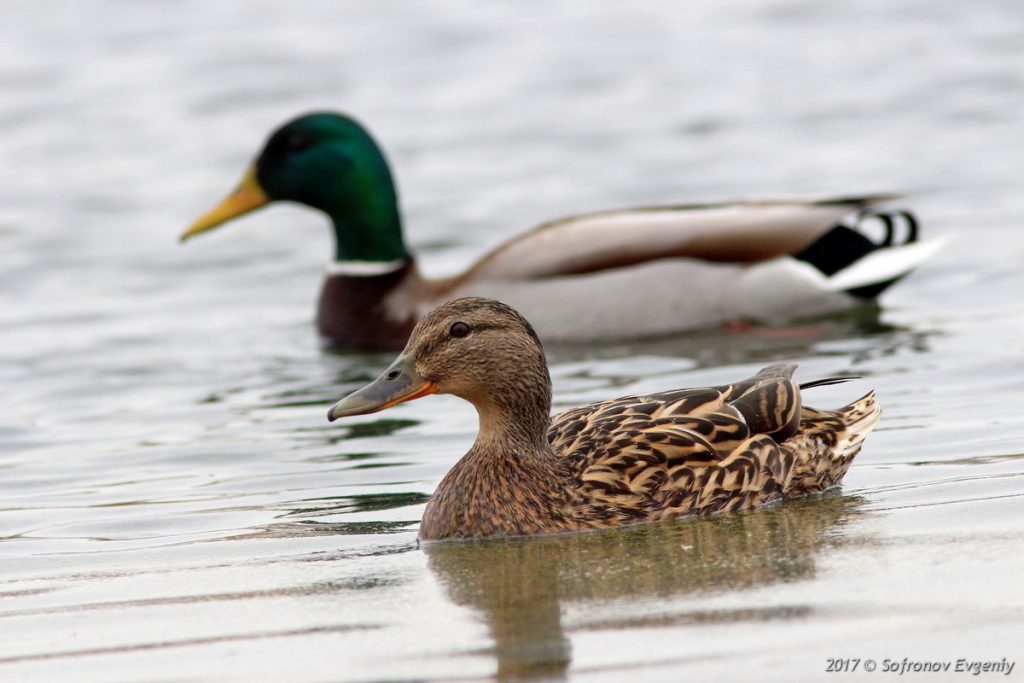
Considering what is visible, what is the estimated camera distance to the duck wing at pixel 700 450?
21.5 ft

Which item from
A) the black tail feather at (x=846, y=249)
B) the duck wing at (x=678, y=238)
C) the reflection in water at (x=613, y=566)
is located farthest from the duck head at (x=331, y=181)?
the reflection in water at (x=613, y=566)

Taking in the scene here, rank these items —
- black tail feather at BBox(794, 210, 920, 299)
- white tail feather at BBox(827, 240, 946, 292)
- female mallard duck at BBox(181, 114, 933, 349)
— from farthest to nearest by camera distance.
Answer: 1. black tail feather at BBox(794, 210, 920, 299)
2. white tail feather at BBox(827, 240, 946, 292)
3. female mallard duck at BBox(181, 114, 933, 349)

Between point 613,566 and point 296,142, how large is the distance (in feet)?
22.6

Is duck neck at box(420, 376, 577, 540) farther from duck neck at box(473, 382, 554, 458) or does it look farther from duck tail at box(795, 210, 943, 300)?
duck tail at box(795, 210, 943, 300)

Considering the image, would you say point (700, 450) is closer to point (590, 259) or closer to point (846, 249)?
point (590, 259)

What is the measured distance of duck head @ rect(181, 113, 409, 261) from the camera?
12.3 meters

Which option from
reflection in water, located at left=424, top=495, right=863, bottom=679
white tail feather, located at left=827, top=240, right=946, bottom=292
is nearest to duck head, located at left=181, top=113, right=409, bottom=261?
white tail feather, located at left=827, top=240, right=946, bottom=292

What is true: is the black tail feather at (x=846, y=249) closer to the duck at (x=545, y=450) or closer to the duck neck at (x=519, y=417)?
the duck at (x=545, y=450)

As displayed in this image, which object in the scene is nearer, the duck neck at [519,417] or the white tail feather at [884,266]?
the duck neck at [519,417]

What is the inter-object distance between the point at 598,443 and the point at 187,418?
3.55 meters

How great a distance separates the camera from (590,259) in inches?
460

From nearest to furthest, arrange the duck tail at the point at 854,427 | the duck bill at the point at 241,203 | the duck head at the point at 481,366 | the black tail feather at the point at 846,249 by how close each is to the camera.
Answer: the duck head at the point at 481,366
the duck tail at the point at 854,427
the black tail feather at the point at 846,249
the duck bill at the point at 241,203

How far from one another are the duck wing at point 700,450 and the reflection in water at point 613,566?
8cm

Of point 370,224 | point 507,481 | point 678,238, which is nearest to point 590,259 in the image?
point 678,238
